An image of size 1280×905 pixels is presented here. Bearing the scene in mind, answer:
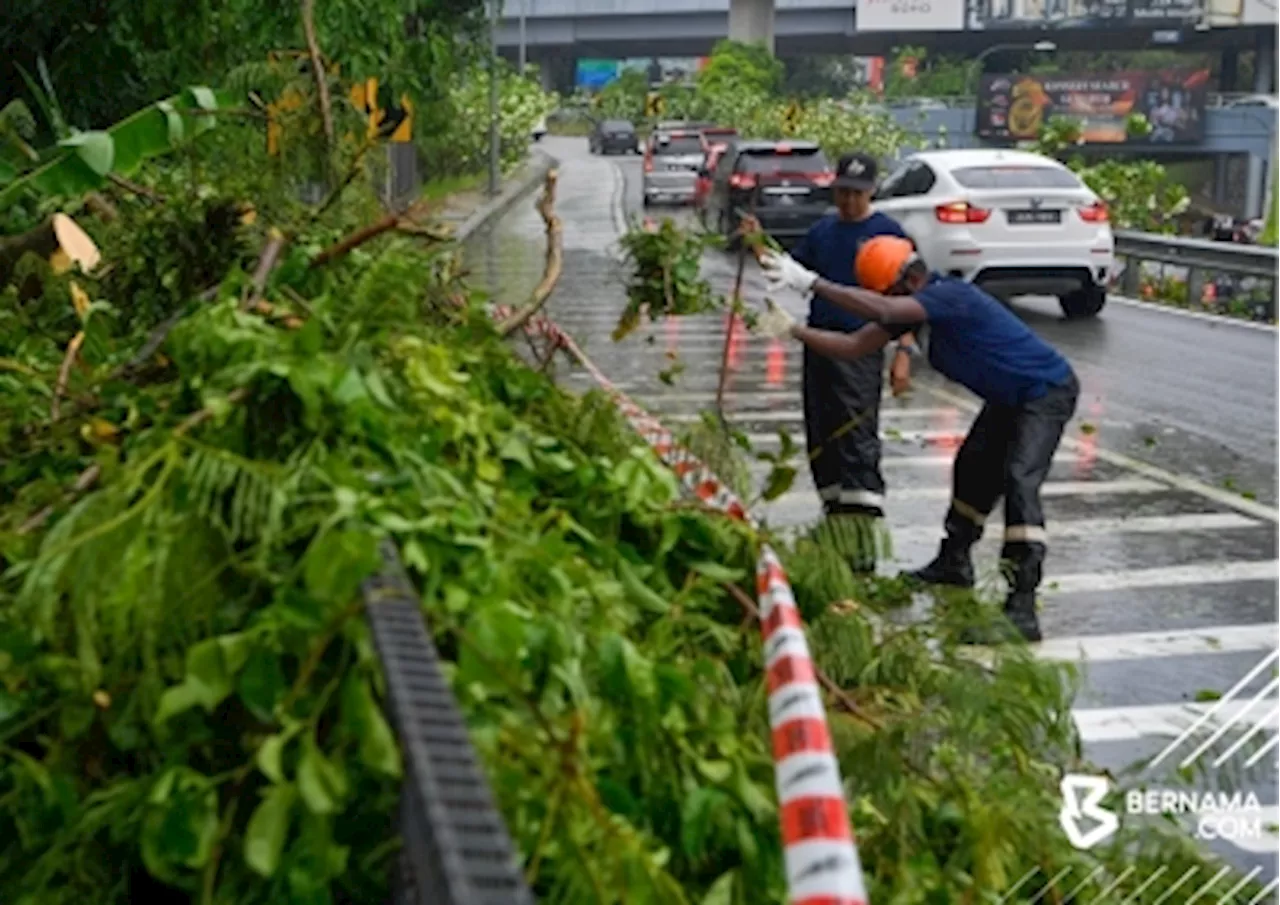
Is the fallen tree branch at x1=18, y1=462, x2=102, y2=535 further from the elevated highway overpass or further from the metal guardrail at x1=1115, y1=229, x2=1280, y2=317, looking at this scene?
the elevated highway overpass

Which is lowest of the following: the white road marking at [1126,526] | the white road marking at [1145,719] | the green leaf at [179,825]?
the white road marking at [1126,526]

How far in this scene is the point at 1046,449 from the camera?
790cm

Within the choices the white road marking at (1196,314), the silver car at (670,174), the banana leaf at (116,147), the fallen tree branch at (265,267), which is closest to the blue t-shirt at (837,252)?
the banana leaf at (116,147)

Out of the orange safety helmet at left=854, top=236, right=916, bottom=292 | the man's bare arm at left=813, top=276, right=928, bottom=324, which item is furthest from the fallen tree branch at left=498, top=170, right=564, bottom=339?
the orange safety helmet at left=854, top=236, right=916, bottom=292

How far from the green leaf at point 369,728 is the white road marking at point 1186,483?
8.47m

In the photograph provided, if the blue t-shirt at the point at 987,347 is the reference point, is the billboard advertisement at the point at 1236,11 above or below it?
above

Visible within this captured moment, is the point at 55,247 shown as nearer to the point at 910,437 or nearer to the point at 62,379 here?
the point at 62,379

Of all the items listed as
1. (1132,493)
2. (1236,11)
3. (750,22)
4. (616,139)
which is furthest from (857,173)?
(1236,11)

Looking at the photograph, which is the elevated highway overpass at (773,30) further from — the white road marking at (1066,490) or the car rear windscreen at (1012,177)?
the white road marking at (1066,490)

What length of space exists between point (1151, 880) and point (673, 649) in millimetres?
1400

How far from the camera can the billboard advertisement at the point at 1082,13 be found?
84.9m

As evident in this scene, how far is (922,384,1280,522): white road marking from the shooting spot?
10.5 metres

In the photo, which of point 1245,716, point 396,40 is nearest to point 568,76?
point 396,40

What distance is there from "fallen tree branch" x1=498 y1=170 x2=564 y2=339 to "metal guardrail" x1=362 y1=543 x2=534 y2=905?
7.98 feet
